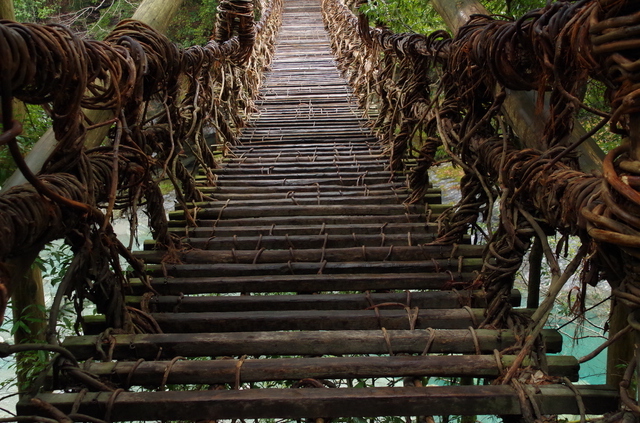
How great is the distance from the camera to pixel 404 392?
131cm

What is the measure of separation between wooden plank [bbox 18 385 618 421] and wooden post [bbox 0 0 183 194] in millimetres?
631

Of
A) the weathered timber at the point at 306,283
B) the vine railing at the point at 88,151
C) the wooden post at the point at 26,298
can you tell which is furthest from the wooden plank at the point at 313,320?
the wooden post at the point at 26,298

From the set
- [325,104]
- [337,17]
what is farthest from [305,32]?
[325,104]

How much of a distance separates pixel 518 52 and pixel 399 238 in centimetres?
124

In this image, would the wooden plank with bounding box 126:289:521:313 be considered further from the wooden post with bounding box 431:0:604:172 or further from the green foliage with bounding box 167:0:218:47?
the green foliage with bounding box 167:0:218:47

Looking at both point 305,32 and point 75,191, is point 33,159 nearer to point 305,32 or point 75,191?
point 75,191

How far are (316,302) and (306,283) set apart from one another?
0.18 m

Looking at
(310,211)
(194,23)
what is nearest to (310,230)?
(310,211)

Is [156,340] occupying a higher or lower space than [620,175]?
lower

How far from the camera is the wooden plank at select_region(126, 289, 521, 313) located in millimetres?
1960

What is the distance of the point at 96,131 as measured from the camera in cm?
206

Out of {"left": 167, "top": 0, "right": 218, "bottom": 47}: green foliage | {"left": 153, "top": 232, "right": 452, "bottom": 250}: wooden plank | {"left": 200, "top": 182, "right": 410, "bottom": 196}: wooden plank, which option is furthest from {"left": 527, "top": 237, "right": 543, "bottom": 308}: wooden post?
{"left": 167, "top": 0, "right": 218, "bottom": 47}: green foliage

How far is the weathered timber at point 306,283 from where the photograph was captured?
211cm

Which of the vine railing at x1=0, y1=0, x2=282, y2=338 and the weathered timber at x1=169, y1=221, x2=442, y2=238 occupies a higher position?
the vine railing at x1=0, y1=0, x2=282, y2=338
